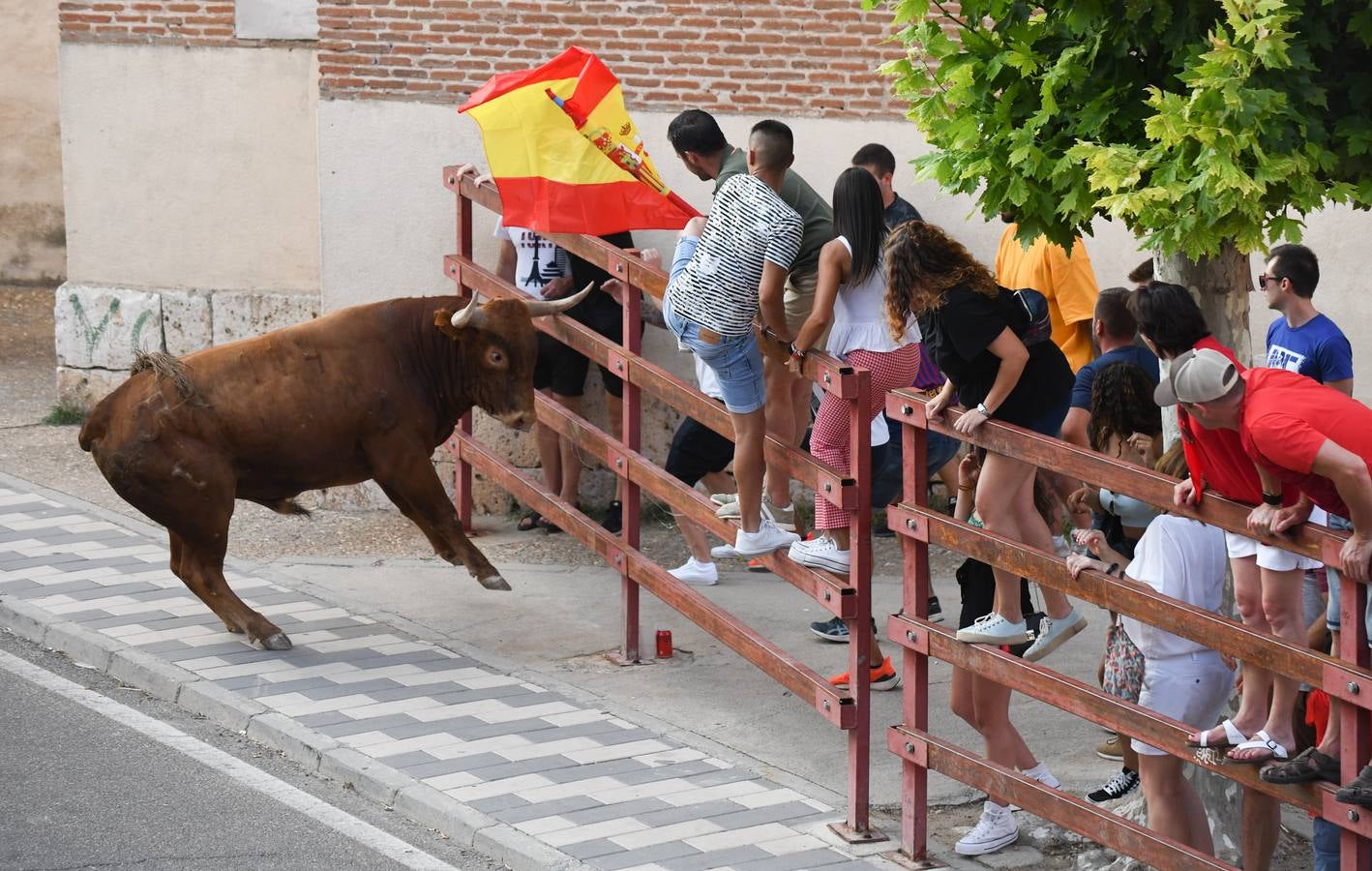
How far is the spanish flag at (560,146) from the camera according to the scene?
8711 millimetres

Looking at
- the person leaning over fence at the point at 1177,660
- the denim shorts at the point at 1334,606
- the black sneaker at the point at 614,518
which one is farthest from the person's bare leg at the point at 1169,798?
the black sneaker at the point at 614,518

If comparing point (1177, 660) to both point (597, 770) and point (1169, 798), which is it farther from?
point (597, 770)

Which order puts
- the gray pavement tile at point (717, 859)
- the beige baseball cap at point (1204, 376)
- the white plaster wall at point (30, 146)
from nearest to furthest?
the beige baseball cap at point (1204, 376) → the gray pavement tile at point (717, 859) → the white plaster wall at point (30, 146)

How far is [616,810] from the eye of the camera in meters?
6.49

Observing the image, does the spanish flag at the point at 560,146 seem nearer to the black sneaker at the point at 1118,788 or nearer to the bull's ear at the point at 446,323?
the bull's ear at the point at 446,323

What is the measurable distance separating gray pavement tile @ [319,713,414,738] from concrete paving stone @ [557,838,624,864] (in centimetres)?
143

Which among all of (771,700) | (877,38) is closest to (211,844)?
(771,700)

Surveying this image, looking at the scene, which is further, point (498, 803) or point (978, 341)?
point (498, 803)

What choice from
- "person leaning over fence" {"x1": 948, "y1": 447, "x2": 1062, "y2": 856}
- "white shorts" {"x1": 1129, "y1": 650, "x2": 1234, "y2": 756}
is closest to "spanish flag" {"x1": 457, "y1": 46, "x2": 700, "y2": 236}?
"person leaning over fence" {"x1": 948, "y1": 447, "x2": 1062, "y2": 856}

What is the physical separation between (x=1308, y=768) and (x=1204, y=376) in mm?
1072

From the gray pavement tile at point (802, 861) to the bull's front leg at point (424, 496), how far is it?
276cm

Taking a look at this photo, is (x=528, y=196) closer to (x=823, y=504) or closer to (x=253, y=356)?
(x=253, y=356)

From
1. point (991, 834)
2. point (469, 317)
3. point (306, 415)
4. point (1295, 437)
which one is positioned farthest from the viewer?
point (306, 415)

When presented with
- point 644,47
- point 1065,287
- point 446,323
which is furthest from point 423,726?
point 644,47
